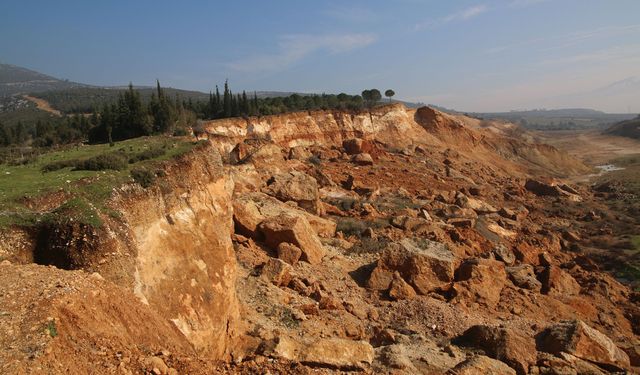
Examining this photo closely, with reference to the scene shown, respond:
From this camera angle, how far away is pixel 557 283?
20.6 m

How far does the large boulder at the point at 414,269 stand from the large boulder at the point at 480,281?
0.60m

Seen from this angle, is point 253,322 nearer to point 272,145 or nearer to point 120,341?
point 120,341

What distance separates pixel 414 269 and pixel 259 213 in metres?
7.26

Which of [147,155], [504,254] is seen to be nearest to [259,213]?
[147,155]

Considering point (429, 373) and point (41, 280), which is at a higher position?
point (41, 280)

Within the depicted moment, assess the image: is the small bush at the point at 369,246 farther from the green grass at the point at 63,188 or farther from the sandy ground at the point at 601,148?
the sandy ground at the point at 601,148

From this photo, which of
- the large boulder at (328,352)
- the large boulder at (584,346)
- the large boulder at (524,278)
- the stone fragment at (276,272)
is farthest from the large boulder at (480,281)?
the large boulder at (328,352)

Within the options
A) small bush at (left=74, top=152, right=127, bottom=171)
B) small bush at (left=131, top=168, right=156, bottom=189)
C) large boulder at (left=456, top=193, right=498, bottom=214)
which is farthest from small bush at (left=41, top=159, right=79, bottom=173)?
large boulder at (left=456, top=193, right=498, bottom=214)

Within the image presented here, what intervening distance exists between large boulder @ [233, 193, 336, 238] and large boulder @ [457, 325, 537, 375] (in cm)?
947

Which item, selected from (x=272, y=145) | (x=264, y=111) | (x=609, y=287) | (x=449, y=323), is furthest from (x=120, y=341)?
(x=264, y=111)

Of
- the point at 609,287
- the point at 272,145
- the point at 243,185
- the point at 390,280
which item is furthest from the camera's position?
the point at 272,145

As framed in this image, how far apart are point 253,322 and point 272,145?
2210cm

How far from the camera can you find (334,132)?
164ft

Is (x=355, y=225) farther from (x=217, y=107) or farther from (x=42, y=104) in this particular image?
(x=42, y=104)
